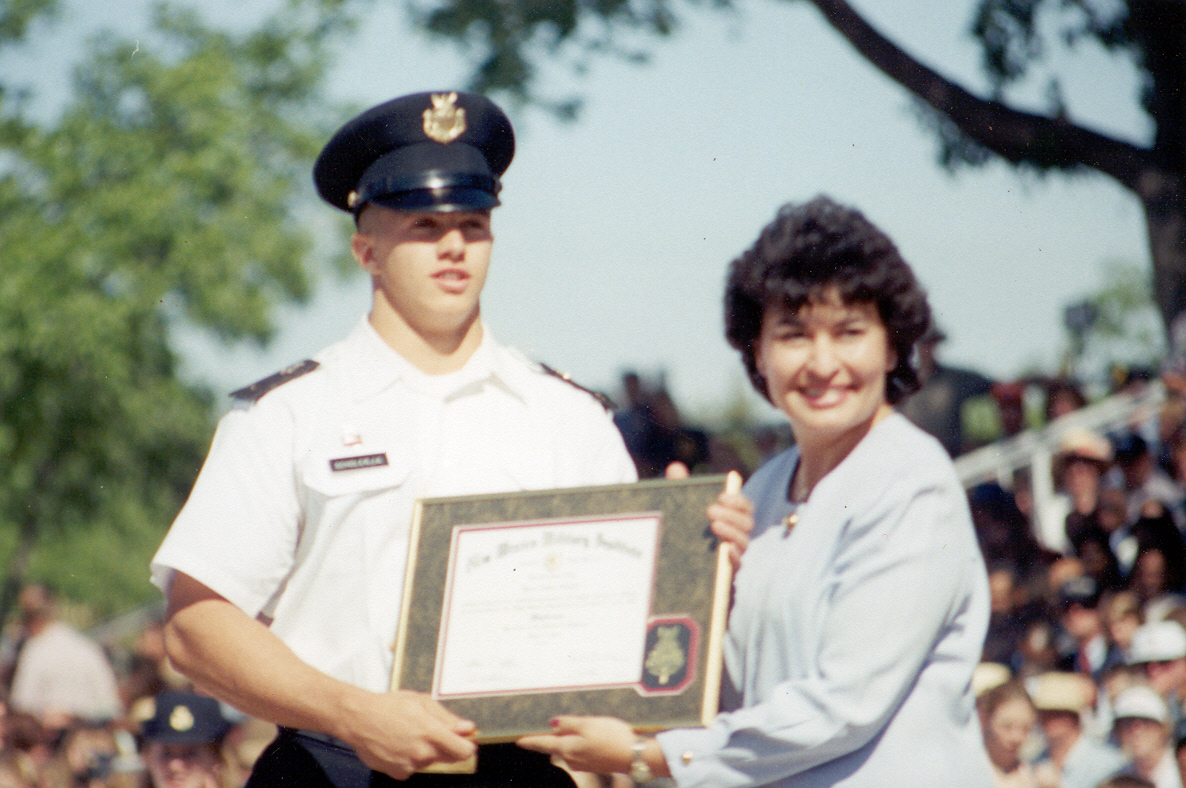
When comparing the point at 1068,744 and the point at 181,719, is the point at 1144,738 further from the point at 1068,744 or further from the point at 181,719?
the point at 181,719

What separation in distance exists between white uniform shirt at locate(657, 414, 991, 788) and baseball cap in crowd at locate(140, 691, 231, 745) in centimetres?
334

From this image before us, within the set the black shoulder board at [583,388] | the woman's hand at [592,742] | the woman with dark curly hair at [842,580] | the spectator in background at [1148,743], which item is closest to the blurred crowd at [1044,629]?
the spectator in background at [1148,743]

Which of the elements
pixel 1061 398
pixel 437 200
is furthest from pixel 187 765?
pixel 1061 398

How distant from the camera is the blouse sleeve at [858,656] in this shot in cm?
242

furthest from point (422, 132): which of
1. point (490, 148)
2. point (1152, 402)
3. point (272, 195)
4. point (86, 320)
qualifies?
point (272, 195)

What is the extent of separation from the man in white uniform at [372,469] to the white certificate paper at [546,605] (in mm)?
118

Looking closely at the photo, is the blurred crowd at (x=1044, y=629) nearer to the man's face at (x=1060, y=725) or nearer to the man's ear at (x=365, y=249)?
the man's face at (x=1060, y=725)

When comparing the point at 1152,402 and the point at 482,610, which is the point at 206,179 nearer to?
the point at 1152,402

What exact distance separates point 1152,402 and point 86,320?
1117cm

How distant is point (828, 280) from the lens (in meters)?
2.60

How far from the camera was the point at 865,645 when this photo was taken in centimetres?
242

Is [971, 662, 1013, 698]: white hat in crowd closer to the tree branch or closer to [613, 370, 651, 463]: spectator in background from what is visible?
[613, 370, 651, 463]: spectator in background

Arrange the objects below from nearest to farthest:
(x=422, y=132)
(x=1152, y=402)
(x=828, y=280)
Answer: (x=828, y=280), (x=422, y=132), (x=1152, y=402)

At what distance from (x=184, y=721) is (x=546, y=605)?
319 centimetres
